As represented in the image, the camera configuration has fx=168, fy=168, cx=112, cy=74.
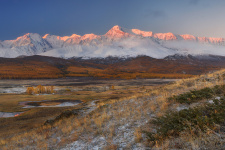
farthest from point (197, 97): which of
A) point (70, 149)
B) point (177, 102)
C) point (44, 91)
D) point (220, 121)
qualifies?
point (44, 91)

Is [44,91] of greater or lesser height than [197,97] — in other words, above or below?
below

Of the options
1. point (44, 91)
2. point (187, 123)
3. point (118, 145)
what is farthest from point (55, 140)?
point (44, 91)

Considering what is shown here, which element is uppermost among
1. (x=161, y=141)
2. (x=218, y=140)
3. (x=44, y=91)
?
(x=218, y=140)

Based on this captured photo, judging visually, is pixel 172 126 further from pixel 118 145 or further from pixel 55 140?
pixel 55 140

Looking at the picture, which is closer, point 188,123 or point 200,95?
point 188,123

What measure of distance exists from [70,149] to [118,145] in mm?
2420

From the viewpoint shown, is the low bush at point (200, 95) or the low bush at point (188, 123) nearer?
the low bush at point (188, 123)

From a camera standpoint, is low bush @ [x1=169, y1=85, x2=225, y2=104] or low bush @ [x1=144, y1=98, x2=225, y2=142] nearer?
low bush @ [x1=144, y1=98, x2=225, y2=142]

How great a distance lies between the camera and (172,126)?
657 centimetres

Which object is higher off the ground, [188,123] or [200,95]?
[200,95]

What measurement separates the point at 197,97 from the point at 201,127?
4596 mm

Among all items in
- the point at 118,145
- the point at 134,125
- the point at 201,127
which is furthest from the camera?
the point at 134,125

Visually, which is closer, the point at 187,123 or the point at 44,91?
the point at 187,123

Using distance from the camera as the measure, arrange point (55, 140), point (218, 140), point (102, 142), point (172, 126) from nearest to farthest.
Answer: point (218, 140)
point (172, 126)
point (102, 142)
point (55, 140)
